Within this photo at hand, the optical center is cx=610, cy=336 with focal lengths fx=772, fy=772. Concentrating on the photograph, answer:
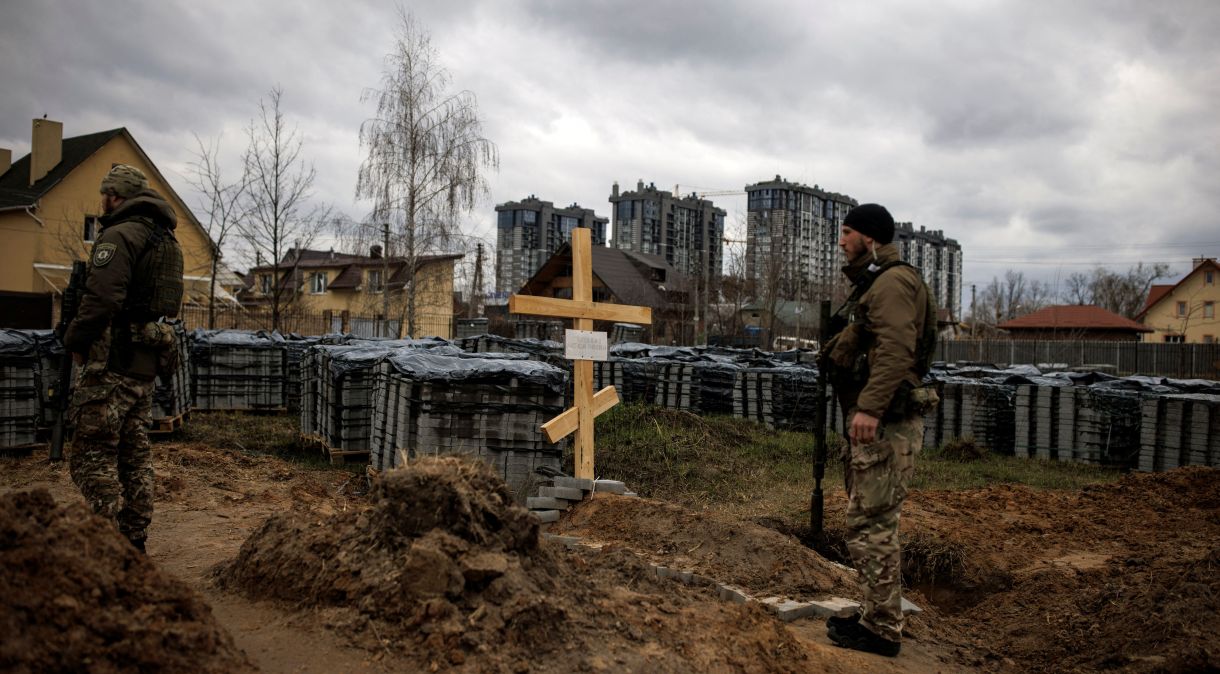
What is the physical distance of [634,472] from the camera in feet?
30.2

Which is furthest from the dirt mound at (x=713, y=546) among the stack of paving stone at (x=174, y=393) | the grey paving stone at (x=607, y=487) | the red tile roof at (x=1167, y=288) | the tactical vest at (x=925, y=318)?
the red tile roof at (x=1167, y=288)

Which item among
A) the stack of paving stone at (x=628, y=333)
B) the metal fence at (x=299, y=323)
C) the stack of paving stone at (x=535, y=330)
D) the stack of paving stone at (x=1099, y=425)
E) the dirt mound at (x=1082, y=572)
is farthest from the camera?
the stack of paving stone at (x=535, y=330)

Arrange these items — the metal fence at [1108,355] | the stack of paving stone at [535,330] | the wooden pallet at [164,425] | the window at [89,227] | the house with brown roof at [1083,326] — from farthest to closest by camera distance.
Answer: the house with brown roof at [1083,326], the metal fence at [1108,355], the window at [89,227], the stack of paving stone at [535,330], the wooden pallet at [164,425]

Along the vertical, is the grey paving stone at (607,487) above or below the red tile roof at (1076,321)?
below

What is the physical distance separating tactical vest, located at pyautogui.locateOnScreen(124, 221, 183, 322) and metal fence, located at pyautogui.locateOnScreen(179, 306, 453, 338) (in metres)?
19.6

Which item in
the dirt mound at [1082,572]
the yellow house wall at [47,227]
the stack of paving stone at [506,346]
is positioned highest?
the yellow house wall at [47,227]

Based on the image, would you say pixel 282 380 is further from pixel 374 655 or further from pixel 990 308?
pixel 990 308

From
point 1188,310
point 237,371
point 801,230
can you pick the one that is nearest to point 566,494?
point 237,371

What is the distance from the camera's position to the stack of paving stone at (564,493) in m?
6.47

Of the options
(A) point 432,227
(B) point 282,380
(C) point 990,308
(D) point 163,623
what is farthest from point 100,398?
(C) point 990,308

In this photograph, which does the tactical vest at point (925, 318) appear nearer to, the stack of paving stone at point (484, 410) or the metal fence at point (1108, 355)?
the stack of paving stone at point (484, 410)

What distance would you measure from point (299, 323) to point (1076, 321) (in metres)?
52.5

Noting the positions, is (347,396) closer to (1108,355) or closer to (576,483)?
(576,483)

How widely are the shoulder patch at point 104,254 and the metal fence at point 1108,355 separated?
3286 cm
